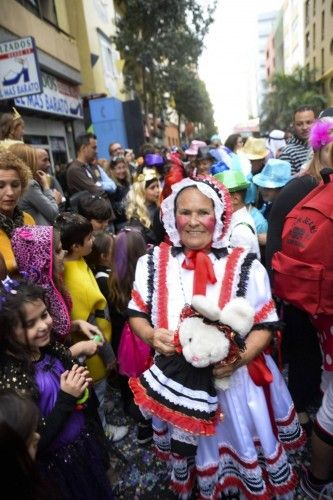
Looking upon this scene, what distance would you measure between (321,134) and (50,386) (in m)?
2.02

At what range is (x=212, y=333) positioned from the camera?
1501 millimetres

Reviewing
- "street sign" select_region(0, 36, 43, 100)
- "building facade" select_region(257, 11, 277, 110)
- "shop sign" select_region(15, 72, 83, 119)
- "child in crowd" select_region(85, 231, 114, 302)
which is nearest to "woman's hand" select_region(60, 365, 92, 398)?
"child in crowd" select_region(85, 231, 114, 302)

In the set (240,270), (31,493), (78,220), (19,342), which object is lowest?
(31,493)

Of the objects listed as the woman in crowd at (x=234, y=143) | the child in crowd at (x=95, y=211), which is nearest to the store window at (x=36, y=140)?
the woman in crowd at (x=234, y=143)

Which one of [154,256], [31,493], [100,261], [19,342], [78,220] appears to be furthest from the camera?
[100,261]

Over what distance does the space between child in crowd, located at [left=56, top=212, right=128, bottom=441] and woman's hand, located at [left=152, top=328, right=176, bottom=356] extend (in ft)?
2.42

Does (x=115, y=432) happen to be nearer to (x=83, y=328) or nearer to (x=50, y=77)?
(x=83, y=328)

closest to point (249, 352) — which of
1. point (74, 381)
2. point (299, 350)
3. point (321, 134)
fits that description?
point (74, 381)

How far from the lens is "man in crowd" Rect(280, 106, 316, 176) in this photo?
4238 millimetres

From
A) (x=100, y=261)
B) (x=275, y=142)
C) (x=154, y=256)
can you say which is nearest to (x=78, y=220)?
(x=100, y=261)

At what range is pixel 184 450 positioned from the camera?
5.56 feet

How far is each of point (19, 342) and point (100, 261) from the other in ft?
4.17

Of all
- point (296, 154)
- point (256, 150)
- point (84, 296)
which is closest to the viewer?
point (84, 296)

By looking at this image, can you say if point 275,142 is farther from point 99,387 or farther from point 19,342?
point 19,342
